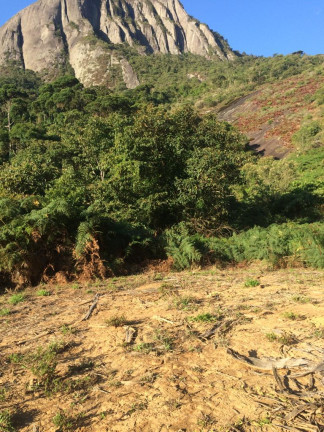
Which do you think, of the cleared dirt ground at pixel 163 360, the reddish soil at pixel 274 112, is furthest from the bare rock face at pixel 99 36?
the cleared dirt ground at pixel 163 360

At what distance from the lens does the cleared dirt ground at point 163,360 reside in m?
3.08

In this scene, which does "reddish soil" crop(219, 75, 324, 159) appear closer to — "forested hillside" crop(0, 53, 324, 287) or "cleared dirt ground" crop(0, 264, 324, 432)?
"forested hillside" crop(0, 53, 324, 287)

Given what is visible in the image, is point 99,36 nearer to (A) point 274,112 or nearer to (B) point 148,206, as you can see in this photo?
(A) point 274,112

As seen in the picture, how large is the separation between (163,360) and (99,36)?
5573 inches

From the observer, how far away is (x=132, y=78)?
97250 mm

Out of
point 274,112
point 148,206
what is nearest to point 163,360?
point 148,206

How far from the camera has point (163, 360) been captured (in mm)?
4055

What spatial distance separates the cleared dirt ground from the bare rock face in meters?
97.0

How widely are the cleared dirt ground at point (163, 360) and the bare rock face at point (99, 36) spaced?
318 feet

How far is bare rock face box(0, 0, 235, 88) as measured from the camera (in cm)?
10478

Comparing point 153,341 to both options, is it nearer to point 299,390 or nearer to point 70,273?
point 299,390

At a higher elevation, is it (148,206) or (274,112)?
(274,112)

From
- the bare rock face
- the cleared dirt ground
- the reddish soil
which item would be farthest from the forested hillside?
the bare rock face

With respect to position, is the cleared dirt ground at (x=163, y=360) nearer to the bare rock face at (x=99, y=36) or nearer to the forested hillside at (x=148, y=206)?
the forested hillside at (x=148, y=206)
